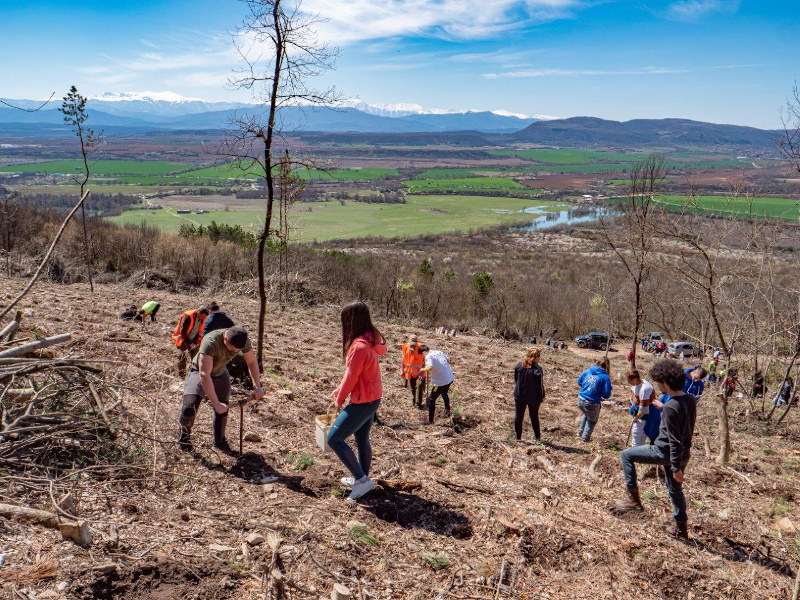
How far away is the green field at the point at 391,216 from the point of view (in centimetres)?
6183

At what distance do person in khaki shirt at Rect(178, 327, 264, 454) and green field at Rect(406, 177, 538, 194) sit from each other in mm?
125502

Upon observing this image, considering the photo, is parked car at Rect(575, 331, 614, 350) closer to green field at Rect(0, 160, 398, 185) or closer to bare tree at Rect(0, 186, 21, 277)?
bare tree at Rect(0, 186, 21, 277)

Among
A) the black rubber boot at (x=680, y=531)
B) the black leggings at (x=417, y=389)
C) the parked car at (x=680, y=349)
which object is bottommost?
the parked car at (x=680, y=349)

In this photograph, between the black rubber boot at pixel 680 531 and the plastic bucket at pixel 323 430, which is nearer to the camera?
the black rubber boot at pixel 680 531

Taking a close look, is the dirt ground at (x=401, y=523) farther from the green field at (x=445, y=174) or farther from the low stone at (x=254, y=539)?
the green field at (x=445, y=174)

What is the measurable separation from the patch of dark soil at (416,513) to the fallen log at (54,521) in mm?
2141

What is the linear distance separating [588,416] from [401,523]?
4.46 m

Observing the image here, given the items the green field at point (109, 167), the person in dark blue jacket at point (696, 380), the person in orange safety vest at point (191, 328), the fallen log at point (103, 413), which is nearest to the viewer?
the fallen log at point (103, 413)

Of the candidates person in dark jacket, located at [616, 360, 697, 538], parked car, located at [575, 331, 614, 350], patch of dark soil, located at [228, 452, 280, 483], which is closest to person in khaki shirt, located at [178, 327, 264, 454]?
patch of dark soil, located at [228, 452, 280, 483]

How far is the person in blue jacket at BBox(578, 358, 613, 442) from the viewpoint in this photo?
788 centimetres

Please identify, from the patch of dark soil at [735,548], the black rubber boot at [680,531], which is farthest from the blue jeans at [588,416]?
the black rubber boot at [680,531]

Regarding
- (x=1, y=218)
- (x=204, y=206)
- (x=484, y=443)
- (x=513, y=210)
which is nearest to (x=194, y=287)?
(x=1, y=218)

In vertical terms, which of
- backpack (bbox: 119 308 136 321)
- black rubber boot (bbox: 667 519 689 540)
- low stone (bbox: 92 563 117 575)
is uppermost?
low stone (bbox: 92 563 117 575)

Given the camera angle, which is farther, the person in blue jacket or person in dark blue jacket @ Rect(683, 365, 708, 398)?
person in dark blue jacket @ Rect(683, 365, 708, 398)
